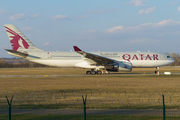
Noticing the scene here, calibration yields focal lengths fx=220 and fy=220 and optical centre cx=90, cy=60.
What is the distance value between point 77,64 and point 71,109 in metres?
27.8

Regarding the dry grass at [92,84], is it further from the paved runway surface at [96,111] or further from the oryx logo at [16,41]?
the oryx logo at [16,41]

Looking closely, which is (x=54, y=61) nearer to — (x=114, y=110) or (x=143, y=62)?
(x=143, y=62)

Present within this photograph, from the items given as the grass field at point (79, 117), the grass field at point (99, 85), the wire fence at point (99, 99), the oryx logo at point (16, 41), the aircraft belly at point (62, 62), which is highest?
the oryx logo at point (16, 41)

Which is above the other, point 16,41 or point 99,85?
point 16,41

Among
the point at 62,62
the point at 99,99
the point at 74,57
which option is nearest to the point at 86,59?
the point at 74,57

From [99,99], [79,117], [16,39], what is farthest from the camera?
[16,39]

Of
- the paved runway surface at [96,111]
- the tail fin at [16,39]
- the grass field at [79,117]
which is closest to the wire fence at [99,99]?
the paved runway surface at [96,111]

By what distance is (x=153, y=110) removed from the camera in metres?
11.5

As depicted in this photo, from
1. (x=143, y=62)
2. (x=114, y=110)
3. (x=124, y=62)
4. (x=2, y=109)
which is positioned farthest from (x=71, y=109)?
(x=143, y=62)

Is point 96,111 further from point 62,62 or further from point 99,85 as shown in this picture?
point 62,62

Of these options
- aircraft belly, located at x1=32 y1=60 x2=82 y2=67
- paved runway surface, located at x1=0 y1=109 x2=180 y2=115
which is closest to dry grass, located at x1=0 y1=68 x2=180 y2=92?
paved runway surface, located at x1=0 y1=109 x2=180 y2=115

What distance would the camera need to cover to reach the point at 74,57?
39.9m

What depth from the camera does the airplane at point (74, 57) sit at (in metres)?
38.9

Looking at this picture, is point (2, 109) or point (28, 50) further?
point (28, 50)
